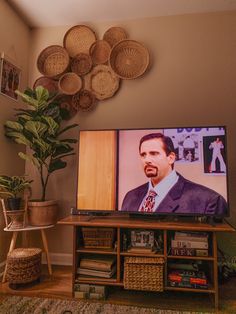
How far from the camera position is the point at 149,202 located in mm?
2086

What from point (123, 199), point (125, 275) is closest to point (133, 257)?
point (125, 275)

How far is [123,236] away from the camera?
6.61 ft

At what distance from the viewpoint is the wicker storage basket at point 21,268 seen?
2.04m

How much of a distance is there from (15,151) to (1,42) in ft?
3.52

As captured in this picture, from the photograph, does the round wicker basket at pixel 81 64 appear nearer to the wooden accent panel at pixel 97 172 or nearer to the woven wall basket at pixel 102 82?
the woven wall basket at pixel 102 82

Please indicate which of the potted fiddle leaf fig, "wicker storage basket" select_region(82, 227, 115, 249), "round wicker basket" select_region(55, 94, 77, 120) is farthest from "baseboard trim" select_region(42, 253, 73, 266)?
"round wicker basket" select_region(55, 94, 77, 120)

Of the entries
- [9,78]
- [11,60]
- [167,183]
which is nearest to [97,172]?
[167,183]

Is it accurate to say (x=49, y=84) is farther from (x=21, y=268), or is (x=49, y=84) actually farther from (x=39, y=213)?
(x=21, y=268)

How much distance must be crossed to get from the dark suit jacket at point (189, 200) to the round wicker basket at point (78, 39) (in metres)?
1.67

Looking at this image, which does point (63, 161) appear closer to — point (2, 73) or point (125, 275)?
point (2, 73)

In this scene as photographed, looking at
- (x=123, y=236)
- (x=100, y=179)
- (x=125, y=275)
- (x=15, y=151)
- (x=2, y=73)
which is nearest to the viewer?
(x=125, y=275)

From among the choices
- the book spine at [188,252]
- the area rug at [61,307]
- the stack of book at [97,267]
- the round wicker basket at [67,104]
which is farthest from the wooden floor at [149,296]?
the round wicker basket at [67,104]

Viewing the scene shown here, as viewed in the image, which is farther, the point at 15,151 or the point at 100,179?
the point at 15,151

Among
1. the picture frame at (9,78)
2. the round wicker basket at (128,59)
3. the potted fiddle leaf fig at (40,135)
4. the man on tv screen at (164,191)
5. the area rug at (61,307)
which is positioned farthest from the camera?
the round wicker basket at (128,59)
